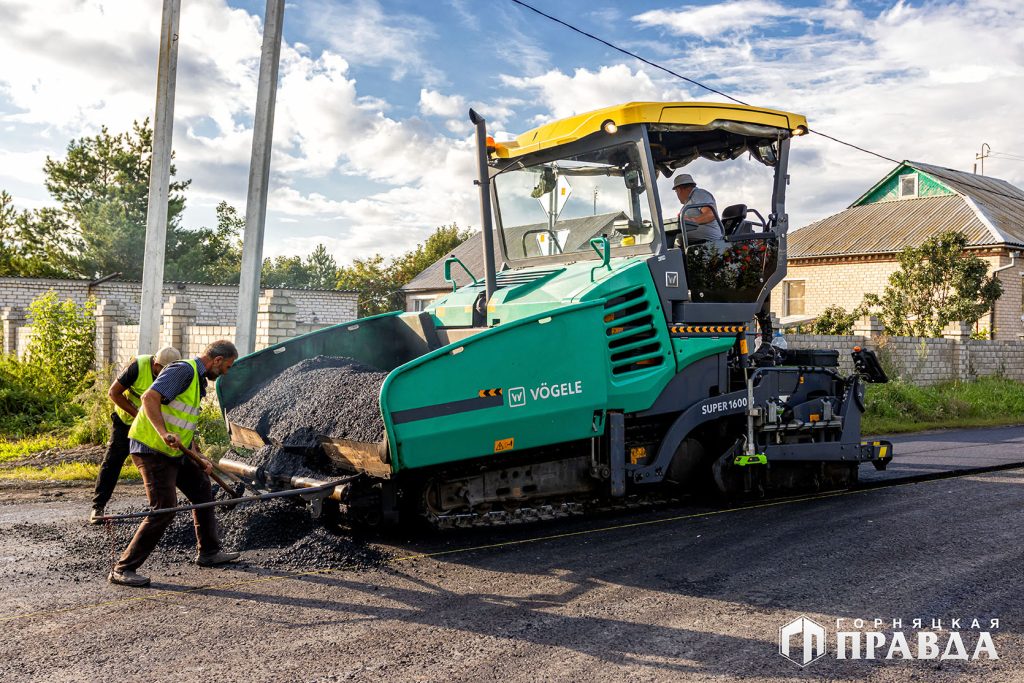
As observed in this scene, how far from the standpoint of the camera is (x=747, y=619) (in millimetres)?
4355

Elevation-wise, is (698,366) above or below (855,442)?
above

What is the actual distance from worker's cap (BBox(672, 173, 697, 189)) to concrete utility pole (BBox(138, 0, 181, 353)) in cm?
631

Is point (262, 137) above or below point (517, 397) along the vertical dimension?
above

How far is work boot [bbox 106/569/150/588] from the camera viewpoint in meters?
4.85

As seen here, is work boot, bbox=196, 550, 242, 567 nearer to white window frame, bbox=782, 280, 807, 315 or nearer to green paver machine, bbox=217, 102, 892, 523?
green paver machine, bbox=217, 102, 892, 523

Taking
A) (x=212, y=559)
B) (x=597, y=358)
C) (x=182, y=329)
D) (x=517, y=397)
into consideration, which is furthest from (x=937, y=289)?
(x=212, y=559)

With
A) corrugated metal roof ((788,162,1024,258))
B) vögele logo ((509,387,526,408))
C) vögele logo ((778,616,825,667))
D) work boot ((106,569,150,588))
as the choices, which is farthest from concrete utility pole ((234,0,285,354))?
corrugated metal roof ((788,162,1024,258))

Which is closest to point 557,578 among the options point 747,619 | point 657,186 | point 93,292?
point 747,619

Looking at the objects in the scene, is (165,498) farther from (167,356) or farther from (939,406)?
(939,406)

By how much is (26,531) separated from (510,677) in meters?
4.28

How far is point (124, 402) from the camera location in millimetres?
6289

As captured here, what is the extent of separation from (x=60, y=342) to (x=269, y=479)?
10953 mm

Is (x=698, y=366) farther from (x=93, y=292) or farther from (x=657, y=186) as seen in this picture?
(x=93, y=292)

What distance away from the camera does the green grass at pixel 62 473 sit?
870 centimetres
